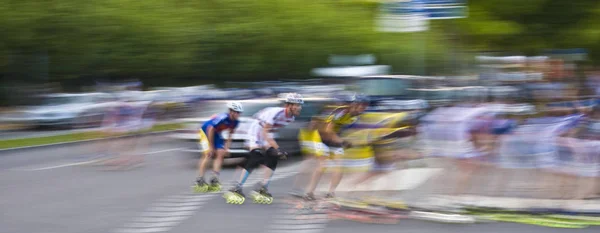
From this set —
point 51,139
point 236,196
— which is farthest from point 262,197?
point 51,139

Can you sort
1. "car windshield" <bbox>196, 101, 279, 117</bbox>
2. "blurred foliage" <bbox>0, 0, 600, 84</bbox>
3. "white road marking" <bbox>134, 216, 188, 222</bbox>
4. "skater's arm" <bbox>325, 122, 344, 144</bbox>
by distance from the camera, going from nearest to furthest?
"white road marking" <bbox>134, 216, 188, 222</bbox>, "skater's arm" <bbox>325, 122, 344, 144</bbox>, "car windshield" <bbox>196, 101, 279, 117</bbox>, "blurred foliage" <bbox>0, 0, 600, 84</bbox>

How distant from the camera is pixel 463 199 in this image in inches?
471

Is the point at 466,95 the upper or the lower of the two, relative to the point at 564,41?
lower

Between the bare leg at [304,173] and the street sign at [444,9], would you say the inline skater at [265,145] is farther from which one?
the street sign at [444,9]

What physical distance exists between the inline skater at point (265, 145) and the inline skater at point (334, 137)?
1.93 ft

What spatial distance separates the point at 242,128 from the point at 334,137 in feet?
17.2

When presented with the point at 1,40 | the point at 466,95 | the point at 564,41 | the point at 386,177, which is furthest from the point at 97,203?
the point at 1,40

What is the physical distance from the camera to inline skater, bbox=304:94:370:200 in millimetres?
11750

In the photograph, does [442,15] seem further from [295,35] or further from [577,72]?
[295,35]

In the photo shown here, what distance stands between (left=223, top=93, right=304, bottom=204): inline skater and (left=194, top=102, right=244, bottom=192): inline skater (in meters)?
0.56

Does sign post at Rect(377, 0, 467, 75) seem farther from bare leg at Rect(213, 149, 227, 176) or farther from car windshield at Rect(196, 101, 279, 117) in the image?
car windshield at Rect(196, 101, 279, 117)

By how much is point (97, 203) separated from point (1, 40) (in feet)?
70.6

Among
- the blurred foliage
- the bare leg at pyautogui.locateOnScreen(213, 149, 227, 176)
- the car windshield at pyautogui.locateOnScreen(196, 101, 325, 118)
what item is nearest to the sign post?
the bare leg at pyautogui.locateOnScreen(213, 149, 227, 176)

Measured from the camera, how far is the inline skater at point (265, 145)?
1231 cm
